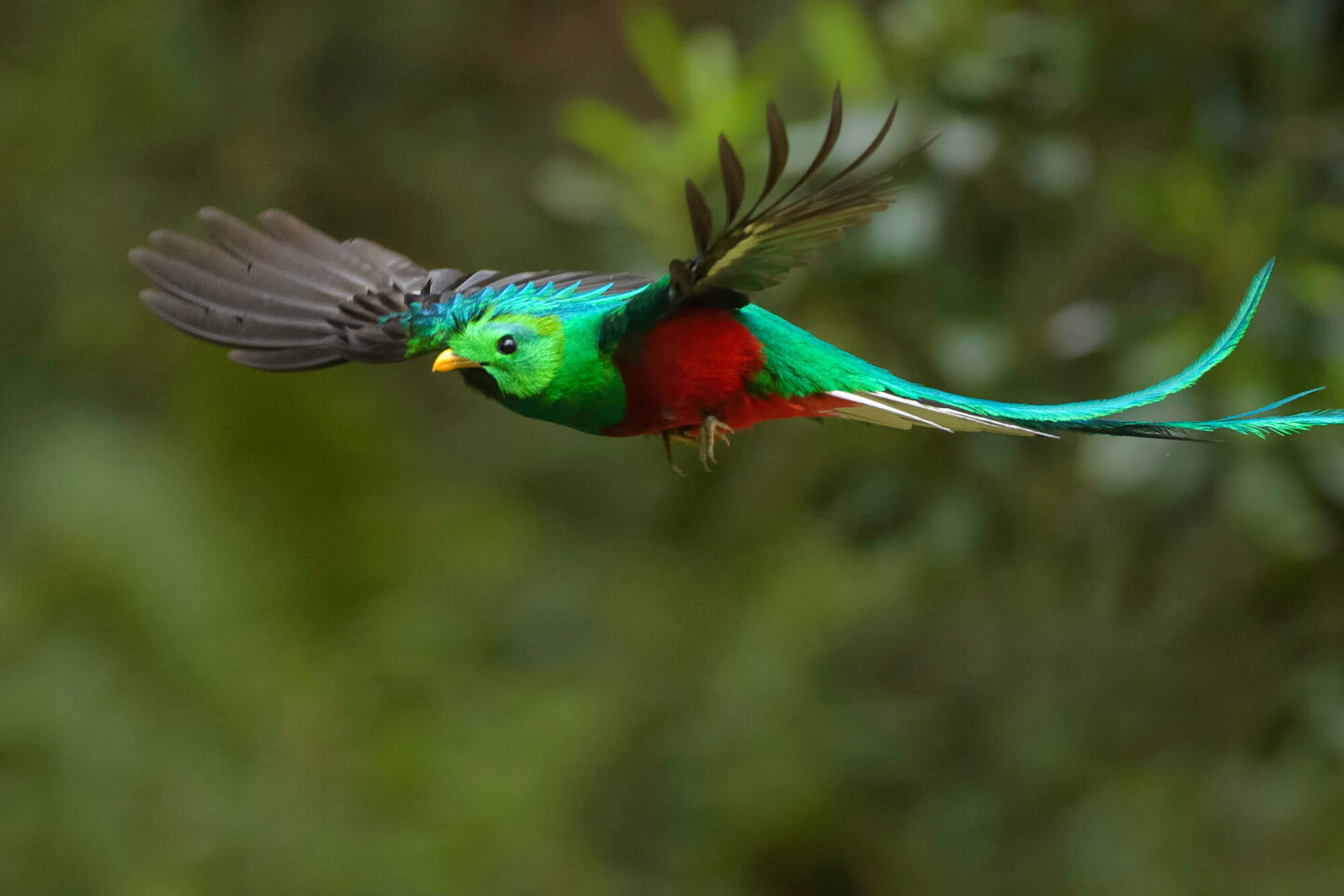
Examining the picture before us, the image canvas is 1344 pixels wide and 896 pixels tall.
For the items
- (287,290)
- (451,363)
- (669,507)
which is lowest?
(451,363)

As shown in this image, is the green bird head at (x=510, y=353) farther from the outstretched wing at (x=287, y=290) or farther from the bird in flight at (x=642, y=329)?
the outstretched wing at (x=287, y=290)

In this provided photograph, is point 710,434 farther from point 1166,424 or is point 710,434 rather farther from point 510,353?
point 1166,424

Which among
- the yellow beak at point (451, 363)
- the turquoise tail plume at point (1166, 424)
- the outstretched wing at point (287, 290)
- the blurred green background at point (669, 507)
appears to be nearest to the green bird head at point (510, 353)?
the yellow beak at point (451, 363)

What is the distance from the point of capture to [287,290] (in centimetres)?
136

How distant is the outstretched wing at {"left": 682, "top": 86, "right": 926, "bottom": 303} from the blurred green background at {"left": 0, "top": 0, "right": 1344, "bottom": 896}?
1370 mm

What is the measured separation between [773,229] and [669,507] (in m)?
2.68

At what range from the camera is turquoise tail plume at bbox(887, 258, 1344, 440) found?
37.5 inches

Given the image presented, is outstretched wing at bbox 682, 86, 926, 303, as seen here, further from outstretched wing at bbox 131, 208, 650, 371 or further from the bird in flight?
outstretched wing at bbox 131, 208, 650, 371

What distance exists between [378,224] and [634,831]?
7.84 feet

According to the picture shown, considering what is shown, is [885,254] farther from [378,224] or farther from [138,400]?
[138,400]

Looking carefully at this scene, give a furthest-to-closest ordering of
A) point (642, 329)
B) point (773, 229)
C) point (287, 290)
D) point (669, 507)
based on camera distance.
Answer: point (669, 507) < point (287, 290) < point (642, 329) < point (773, 229)

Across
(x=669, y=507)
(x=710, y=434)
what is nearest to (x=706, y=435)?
(x=710, y=434)

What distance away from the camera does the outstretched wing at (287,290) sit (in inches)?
49.0

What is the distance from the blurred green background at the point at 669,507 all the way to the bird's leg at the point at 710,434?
1281 mm
